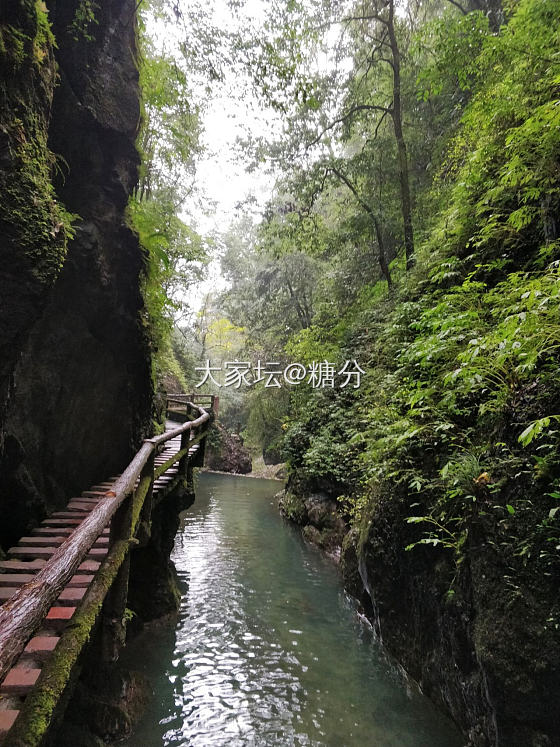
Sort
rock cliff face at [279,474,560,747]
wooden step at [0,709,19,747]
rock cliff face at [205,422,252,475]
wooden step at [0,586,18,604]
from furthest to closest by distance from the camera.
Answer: rock cliff face at [205,422,252,475] → rock cliff face at [279,474,560,747] → wooden step at [0,586,18,604] → wooden step at [0,709,19,747]

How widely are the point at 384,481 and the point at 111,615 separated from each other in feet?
12.8

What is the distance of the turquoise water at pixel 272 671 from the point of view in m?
4.47

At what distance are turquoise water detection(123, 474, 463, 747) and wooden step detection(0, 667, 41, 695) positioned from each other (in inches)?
99.4

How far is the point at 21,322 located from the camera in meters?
3.72

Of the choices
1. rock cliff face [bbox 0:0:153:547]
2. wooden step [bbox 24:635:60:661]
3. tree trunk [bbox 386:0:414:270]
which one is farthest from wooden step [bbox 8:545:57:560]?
tree trunk [bbox 386:0:414:270]

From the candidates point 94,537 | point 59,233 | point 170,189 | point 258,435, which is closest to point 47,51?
point 59,233

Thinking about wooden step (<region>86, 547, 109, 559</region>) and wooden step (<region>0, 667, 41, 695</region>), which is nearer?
wooden step (<region>0, 667, 41, 695</region>)

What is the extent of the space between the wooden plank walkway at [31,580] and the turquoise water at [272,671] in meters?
2.15

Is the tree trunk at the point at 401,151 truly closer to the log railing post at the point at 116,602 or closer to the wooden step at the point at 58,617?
the log railing post at the point at 116,602

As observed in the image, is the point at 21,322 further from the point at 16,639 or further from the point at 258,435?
the point at 258,435

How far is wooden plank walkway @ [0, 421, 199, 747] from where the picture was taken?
242 cm

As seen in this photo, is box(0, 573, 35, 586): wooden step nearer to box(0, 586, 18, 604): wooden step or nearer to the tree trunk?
box(0, 586, 18, 604): wooden step

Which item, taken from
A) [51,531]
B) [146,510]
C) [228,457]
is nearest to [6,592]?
[51,531]

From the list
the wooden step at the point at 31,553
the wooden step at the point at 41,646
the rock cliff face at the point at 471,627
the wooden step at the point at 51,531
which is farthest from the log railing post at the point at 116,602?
the rock cliff face at the point at 471,627
